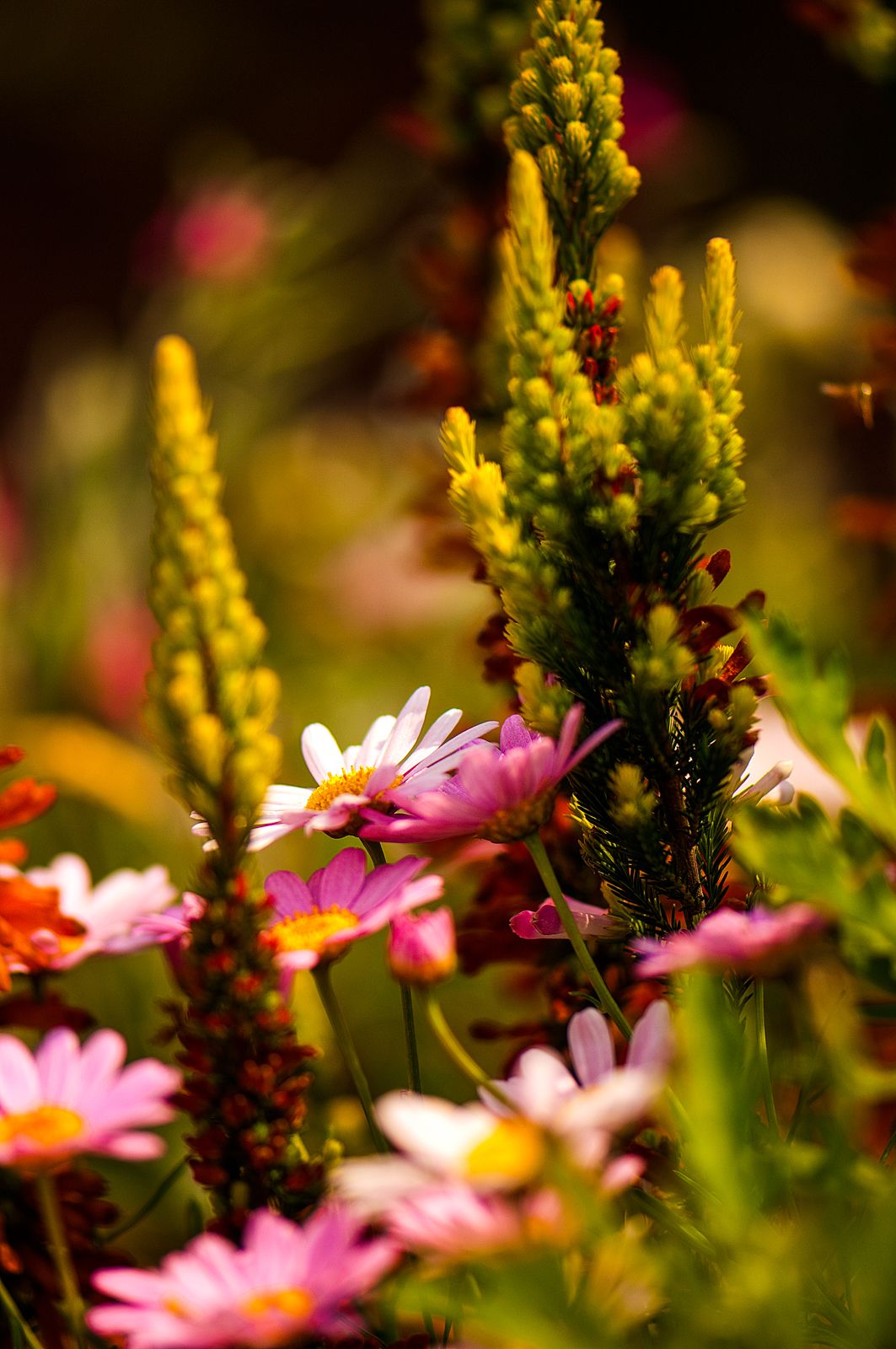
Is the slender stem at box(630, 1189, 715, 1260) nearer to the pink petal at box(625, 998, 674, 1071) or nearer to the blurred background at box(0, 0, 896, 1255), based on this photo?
the pink petal at box(625, 998, 674, 1071)

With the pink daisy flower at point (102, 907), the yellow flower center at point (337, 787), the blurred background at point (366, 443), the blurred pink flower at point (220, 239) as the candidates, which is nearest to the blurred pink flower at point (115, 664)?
the blurred background at point (366, 443)

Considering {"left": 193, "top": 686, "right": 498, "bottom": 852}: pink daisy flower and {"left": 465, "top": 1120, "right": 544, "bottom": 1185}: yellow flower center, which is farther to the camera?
{"left": 193, "top": 686, "right": 498, "bottom": 852}: pink daisy flower

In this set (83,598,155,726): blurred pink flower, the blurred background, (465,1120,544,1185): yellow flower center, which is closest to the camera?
(465,1120,544,1185): yellow flower center

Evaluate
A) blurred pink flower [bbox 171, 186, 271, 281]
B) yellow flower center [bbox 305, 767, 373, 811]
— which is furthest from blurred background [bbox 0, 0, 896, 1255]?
yellow flower center [bbox 305, 767, 373, 811]

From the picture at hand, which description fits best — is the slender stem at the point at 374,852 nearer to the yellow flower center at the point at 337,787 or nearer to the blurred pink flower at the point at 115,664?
the yellow flower center at the point at 337,787

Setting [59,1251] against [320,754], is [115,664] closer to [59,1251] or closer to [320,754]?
[320,754]

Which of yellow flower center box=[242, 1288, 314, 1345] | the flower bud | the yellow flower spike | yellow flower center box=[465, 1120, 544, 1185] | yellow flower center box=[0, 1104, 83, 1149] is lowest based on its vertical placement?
yellow flower center box=[242, 1288, 314, 1345]
